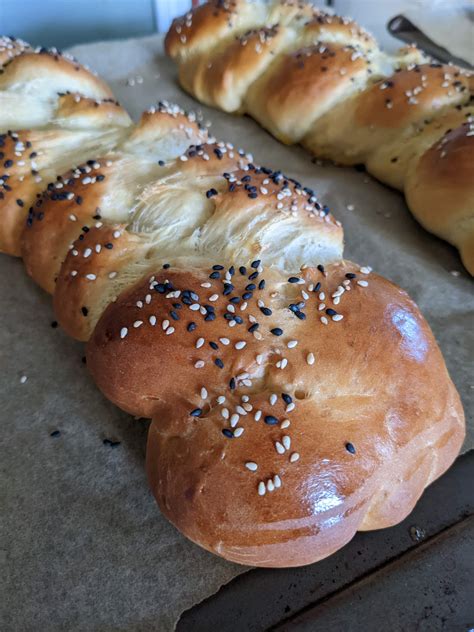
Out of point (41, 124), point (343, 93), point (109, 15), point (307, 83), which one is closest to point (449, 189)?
point (343, 93)

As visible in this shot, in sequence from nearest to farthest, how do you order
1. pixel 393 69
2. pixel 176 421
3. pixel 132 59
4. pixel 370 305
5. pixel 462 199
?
pixel 176 421
pixel 370 305
pixel 462 199
pixel 393 69
pixel 132 59

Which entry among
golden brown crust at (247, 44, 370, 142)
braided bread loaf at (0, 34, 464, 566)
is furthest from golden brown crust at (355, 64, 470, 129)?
braided bread loaf at (0, 34, 464, 566)

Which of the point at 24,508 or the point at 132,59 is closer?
the point at 24,508

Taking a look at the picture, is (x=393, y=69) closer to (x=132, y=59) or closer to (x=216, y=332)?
(x=132, y=59)

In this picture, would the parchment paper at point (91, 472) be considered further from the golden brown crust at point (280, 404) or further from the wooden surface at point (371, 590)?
the golden brown crust at point (280, 404)

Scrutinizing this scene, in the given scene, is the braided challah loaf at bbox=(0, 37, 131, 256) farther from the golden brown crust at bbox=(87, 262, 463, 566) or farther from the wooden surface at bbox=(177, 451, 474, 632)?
the wooden surface at bbox=(177, 451, 474, 632)

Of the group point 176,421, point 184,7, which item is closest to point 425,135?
point 176,421

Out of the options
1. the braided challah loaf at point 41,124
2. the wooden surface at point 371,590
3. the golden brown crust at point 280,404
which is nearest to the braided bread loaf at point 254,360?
the golden brown crust at point 280,404
